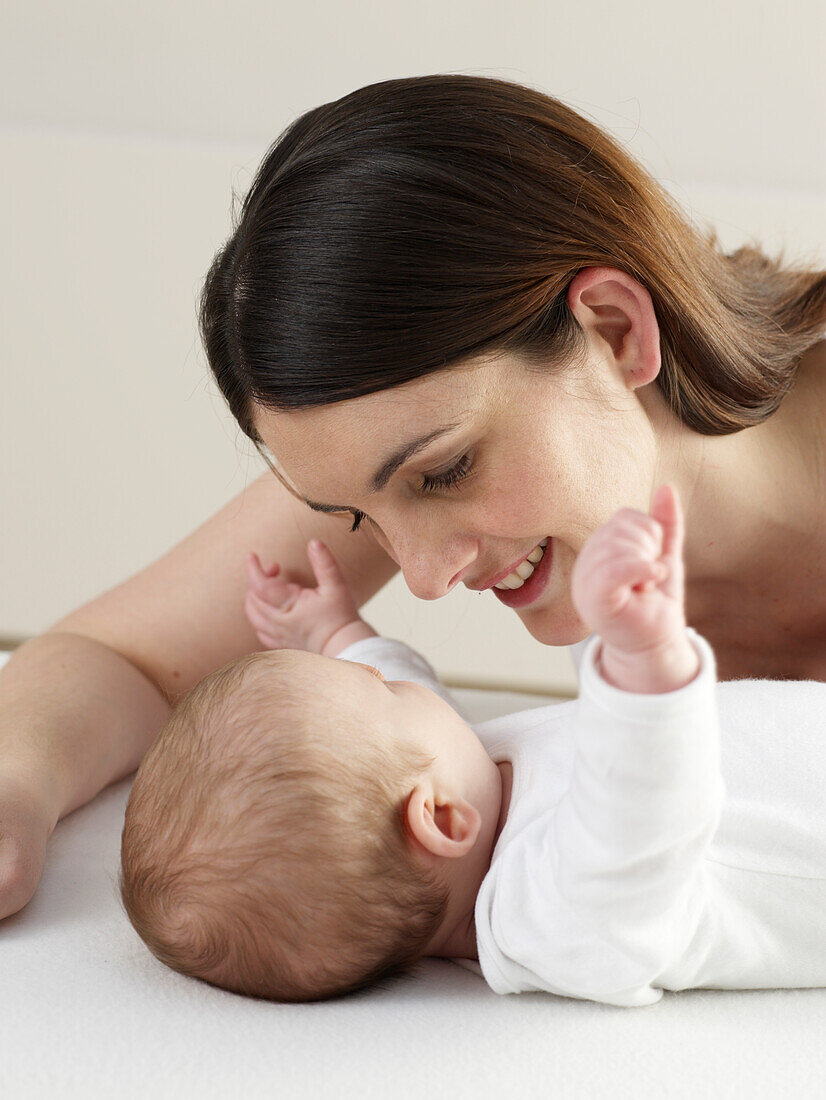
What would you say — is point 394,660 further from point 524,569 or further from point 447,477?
point 447,477

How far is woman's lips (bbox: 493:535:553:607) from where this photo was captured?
3.87ft

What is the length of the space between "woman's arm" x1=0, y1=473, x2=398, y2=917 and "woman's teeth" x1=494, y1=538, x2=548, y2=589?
400 millimetres

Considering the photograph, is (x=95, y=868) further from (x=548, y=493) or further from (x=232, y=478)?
(x=232, y=478)

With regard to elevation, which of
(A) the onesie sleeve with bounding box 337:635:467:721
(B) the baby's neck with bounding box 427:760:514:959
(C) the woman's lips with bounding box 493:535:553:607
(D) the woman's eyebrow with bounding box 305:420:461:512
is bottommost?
(B) the baby's neck with bounding box 427:760:514:959

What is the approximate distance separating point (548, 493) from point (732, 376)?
33cm

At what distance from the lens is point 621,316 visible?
45.4 inches

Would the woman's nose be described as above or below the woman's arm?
above

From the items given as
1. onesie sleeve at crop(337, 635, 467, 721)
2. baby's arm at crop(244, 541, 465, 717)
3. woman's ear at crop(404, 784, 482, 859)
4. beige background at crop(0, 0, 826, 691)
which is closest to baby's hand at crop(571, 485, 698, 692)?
woman's ear at crop(404, 784, 482, 859)

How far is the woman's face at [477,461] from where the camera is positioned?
40.0 inches

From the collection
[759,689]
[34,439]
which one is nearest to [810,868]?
[759,689]

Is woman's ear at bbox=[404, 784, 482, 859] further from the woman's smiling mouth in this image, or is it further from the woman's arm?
the woman's arm

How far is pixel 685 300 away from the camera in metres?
1.20

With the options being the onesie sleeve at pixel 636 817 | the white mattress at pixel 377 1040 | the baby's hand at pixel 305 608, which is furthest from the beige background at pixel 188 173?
the onesie sleeve at pixel 636 817

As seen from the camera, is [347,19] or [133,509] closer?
[347,19]
